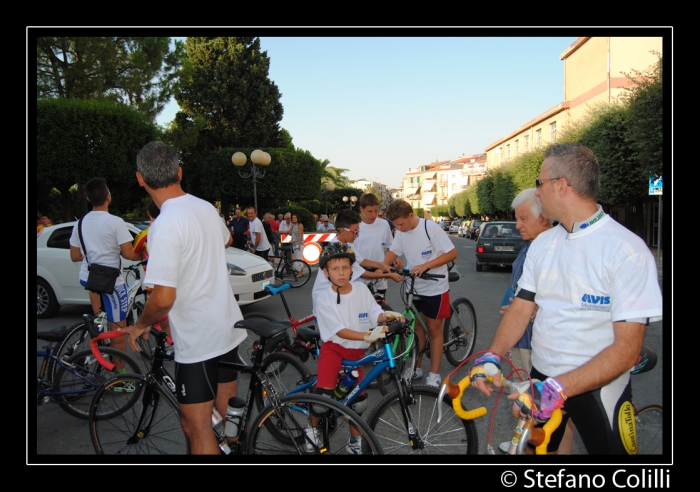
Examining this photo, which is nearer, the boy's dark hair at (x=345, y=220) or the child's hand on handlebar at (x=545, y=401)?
the child's hand on handlebar at (x=545, y=401)

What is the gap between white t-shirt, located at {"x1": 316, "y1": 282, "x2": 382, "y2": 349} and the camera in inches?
138

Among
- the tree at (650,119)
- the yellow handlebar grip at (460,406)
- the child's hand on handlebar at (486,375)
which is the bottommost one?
the yellow handlebar grip at (460,406)

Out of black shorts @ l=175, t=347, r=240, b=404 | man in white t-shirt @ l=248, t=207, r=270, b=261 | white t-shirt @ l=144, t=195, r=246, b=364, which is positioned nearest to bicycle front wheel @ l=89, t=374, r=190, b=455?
black shorts @ l=175, t=347, r=240, b=404

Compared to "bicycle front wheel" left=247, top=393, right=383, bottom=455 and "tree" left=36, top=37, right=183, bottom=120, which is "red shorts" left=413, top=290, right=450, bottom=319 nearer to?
"bicycle front wheel" left=247, top=393, right=383, bottom=455

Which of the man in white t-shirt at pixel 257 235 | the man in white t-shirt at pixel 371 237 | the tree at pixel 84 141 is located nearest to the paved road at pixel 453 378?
the man in white t-shirt at pixel 371 237

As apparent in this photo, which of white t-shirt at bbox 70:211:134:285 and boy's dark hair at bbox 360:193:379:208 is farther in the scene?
boy's dark hair at bbox 360:193:379:208

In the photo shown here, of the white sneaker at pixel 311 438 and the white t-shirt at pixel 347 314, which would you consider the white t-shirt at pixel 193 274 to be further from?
the white t-shirt at pixel 347 314

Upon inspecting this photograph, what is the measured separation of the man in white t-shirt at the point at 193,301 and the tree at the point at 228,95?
34920mm

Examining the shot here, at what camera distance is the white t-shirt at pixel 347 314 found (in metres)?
3.51

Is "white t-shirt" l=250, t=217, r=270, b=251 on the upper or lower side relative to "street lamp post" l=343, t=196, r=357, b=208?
lower

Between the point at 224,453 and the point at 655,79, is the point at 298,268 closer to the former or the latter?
the point at 224,453

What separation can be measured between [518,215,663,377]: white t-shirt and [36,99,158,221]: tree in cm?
1930

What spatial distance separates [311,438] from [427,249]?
8.55 ft
